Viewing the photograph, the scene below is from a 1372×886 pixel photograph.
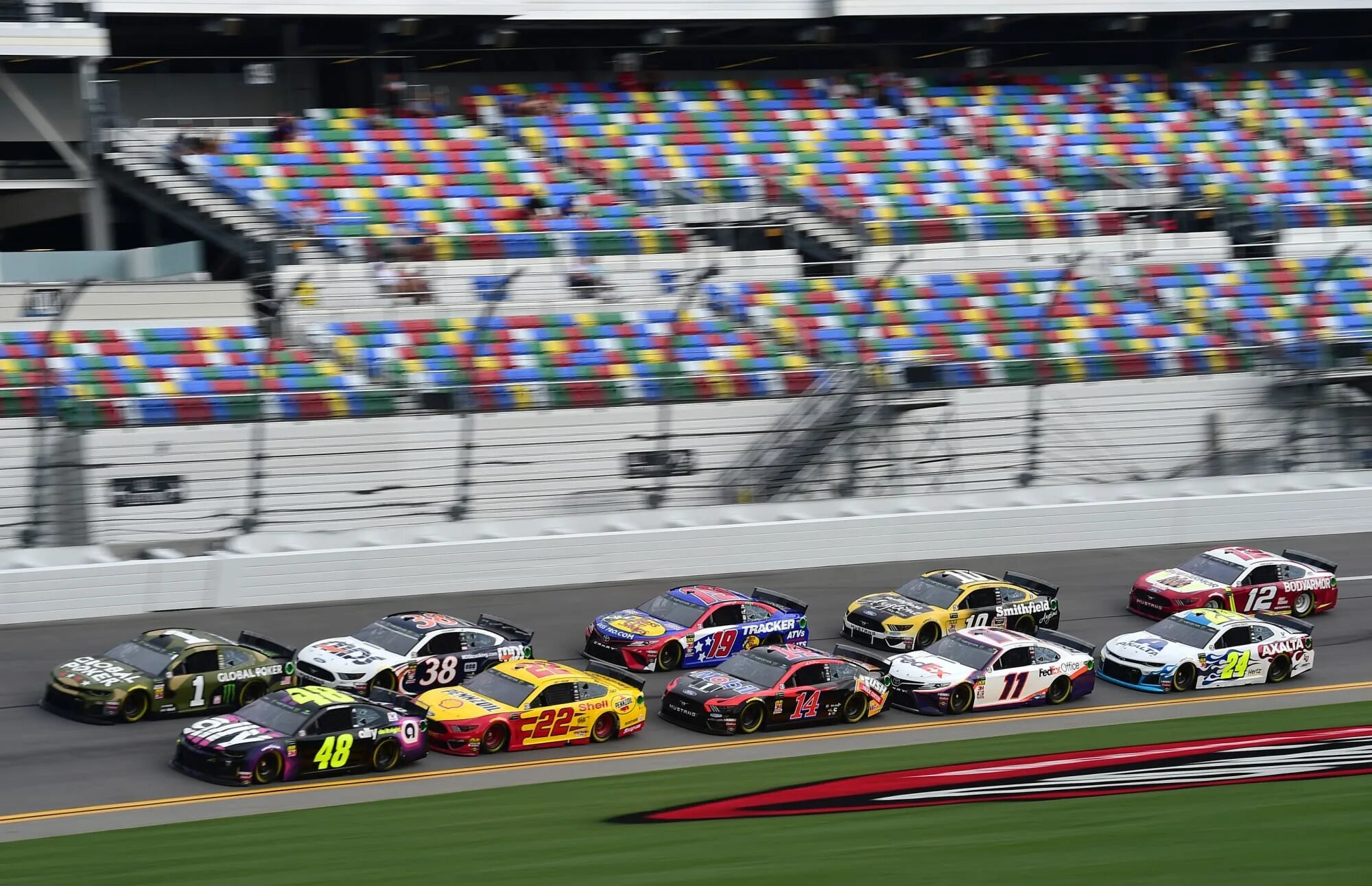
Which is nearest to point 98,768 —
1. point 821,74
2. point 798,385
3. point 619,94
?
point 798,385

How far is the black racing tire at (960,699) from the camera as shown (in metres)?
19.7

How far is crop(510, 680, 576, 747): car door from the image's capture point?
17875mm

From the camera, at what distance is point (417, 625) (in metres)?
20.1

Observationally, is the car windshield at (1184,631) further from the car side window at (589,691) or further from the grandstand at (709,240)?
the car side window at (589,691)

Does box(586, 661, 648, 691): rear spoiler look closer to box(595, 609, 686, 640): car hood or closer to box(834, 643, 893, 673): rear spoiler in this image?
box(595, 609, 686, 640): car hood

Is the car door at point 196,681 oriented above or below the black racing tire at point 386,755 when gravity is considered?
above

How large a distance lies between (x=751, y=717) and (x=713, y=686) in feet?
1.75

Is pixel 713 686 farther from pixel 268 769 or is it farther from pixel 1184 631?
pixel 1184 631

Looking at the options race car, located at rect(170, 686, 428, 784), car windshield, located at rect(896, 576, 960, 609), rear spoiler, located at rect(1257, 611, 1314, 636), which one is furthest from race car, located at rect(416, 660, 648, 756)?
rear spoiler, located at rect(1257, 611, 1314, 636)

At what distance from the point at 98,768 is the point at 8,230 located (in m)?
19.2

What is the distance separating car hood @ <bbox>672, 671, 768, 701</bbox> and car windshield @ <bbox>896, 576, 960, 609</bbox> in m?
4.28

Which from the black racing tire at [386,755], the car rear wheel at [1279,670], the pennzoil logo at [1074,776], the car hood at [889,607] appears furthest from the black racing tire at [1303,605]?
the black racing tire at [386,755]

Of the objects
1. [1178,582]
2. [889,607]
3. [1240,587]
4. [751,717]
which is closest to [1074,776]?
[751,717]

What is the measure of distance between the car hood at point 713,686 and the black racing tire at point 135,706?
5436 mm
